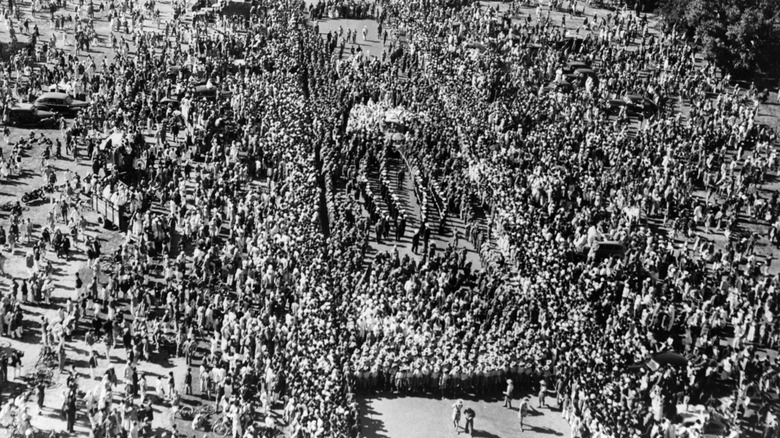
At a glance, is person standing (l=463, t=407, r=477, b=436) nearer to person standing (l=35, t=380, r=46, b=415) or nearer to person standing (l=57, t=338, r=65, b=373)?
person standing (l=35, t=380, r=46, b=415)

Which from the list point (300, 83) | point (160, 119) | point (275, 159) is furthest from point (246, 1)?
point (275, 159)

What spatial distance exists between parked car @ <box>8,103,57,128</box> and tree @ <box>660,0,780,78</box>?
4201cm

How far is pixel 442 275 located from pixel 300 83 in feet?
81.2

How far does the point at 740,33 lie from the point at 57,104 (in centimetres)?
4272

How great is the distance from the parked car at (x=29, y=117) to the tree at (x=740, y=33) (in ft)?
138

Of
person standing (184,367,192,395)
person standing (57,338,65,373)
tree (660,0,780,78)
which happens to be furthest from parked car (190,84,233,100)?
tree (660,0,780,78)

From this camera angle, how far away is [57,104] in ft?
191

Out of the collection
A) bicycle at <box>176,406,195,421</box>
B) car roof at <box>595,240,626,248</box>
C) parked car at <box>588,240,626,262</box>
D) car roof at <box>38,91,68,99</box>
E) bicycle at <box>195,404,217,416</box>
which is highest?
car roof at <box>38,91,68,99</box>

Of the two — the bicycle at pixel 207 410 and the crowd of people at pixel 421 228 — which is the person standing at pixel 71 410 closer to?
the crowd of people at pixel 421 228

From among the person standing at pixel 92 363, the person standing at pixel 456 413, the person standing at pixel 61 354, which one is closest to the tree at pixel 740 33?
the person standing at pixel 456 413

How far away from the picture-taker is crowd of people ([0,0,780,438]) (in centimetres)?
3616

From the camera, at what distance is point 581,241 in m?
45.5

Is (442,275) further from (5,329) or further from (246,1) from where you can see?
(246,1)

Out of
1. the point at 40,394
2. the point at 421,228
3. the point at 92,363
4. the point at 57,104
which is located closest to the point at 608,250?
the point at 421,228
